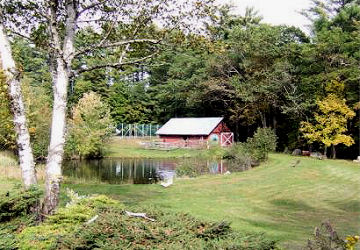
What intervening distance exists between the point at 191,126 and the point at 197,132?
1966 mm

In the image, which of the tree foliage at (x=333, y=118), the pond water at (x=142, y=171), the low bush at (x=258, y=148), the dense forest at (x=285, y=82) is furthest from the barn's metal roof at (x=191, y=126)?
the tree foliage at (x=333, y=118)

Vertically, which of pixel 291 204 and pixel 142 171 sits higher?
pixel 291 204

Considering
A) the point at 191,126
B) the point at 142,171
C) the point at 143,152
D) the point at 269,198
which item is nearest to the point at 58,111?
the point at 269,198

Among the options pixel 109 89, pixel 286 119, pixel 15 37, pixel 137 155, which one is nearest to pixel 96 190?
pixel 15 37

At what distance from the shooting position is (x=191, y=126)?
43.1 m

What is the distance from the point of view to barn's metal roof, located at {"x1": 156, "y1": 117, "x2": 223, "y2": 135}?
136 feet

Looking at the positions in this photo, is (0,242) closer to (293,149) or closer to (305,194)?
(305,194)

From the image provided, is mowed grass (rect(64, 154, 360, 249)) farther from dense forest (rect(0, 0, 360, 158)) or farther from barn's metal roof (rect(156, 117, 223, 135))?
barn's metal roof (rect(156, 117, 223, 135))

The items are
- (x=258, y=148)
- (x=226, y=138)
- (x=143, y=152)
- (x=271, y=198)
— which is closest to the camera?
(x=271, y=198)

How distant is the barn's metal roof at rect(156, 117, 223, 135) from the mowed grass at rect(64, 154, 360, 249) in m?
21.5

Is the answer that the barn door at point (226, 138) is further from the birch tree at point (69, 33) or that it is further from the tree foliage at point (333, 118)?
the birch tree at point (69, 33)

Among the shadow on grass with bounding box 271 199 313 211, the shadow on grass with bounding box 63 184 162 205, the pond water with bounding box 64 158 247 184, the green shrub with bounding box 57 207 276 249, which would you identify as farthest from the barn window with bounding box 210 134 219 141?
the green shrub with bounding box 57 207 276 249

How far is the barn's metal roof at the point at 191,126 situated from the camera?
41.3 metres

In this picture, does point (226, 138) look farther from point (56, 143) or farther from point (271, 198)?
point (56, 143)
